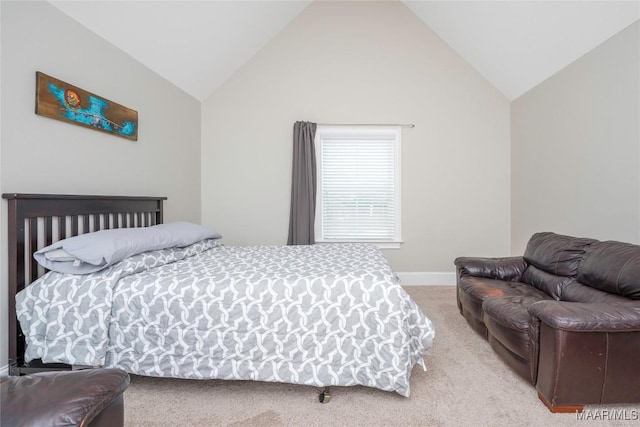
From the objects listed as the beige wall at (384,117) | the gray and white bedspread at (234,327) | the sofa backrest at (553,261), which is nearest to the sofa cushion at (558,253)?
the sofa backrest at (553,261)

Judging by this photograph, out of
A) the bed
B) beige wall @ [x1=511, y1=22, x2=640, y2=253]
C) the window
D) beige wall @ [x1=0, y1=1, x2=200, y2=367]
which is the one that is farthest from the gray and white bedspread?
the window

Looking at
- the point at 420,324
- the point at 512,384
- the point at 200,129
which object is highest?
the point at 200,129

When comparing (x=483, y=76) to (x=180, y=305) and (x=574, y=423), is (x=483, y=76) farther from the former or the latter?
(x=180, y=305)

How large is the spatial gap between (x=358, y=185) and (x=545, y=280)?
88.8 inches

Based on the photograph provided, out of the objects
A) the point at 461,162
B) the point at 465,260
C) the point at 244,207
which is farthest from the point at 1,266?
the point at 461,162

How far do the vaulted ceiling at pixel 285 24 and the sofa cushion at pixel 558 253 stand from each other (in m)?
1.67

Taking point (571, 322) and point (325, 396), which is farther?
point (325, 396)

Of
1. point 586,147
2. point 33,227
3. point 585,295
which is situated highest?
point 586,147

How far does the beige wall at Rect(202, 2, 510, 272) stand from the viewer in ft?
12.6

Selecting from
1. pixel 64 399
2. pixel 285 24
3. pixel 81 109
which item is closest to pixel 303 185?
pixel 285 24

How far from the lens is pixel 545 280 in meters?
2.43

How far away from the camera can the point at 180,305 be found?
166 cm

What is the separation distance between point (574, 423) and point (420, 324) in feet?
2.75

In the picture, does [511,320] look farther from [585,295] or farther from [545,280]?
[545,280]
